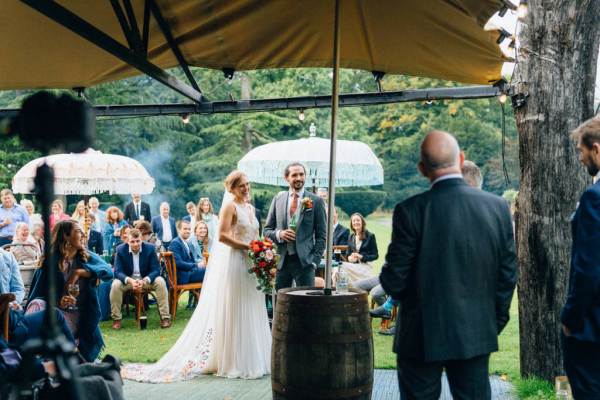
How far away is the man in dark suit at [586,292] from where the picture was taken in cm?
327

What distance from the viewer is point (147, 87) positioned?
1182 inches

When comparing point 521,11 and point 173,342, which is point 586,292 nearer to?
point 521,11

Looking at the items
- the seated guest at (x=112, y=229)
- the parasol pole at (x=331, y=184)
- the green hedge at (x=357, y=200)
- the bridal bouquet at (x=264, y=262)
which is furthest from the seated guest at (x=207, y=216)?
the green hedge at (x=357, y=200)

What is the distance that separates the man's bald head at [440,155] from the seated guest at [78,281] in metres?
3.17

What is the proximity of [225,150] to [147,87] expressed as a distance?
15.1 feet

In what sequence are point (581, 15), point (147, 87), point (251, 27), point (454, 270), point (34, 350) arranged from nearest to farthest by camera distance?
point (34, 350) → point (454, 270) → point (581, 15) → point (251, 27) → point (147, 87)

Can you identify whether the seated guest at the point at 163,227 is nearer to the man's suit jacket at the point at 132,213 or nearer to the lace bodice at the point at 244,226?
the man's suit jacket at the point at 132,213

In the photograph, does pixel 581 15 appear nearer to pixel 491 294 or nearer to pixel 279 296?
pixel 491 294

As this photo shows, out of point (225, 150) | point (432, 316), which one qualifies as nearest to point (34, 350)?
point (432, 316)

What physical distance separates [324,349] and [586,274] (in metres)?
1.66

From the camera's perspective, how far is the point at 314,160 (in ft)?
37.5

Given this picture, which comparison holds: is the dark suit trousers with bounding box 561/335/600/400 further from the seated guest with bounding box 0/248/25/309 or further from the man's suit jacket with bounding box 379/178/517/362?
the seated guest with bounding box 0/248/25/309

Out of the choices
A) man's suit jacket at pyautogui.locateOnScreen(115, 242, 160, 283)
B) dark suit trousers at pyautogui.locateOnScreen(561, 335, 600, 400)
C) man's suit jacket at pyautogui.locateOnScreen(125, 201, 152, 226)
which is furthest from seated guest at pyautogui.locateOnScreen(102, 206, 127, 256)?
dark suit trousers at pyautogui.locateOnScreen(561, 335, 600, 400)

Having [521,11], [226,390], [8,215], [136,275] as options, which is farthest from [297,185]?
[8,215]
